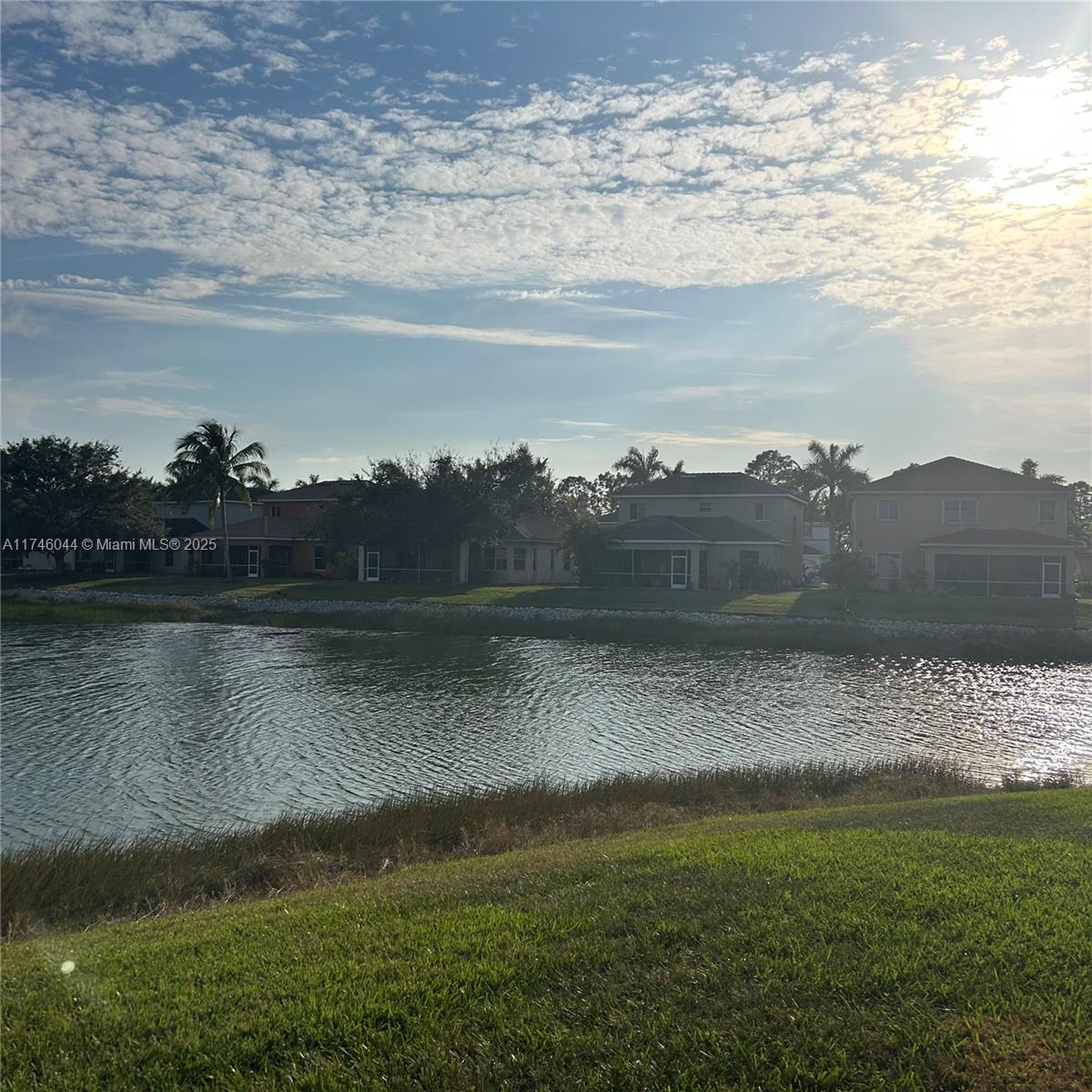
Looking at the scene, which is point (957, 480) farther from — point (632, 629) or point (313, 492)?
point (313, 492)

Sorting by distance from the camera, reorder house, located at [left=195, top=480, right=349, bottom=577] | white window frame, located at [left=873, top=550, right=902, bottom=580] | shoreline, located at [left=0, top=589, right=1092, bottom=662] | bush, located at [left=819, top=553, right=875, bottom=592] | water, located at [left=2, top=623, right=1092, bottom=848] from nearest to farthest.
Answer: water, located at [left=2, top=623, right=1092, bottom=848] < shoreline, located at [left=0, top=589, right=1092, bottom=662] < bush, located at [left=819, top=553, right=875, bottom=592] < white window frame, located at [left=873, top=550, right=902, bottom=580] < house, located at [left=195, top=480, right=349, bottom=577]

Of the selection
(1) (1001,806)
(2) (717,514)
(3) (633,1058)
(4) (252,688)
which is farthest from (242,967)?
(2) (717,514)

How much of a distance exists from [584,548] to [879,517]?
16129 mm

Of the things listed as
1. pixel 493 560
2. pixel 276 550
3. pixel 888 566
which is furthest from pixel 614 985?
pixel 276 550

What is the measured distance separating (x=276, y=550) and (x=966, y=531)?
138 feet

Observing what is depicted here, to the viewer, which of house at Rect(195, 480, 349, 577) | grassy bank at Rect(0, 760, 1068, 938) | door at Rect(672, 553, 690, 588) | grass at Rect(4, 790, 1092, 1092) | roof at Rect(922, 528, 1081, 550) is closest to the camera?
grass at Rect(4, 790, 1092, 1092)

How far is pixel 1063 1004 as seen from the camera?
551 cm

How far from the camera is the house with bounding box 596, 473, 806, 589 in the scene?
56188 millimetres

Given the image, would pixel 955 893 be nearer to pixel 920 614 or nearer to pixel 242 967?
pixel 242 967

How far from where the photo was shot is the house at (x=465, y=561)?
59.2 m

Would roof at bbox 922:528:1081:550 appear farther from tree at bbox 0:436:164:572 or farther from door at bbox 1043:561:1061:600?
tree at bbox 0:436:164:572

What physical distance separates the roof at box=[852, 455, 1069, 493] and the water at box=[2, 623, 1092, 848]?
818 inches

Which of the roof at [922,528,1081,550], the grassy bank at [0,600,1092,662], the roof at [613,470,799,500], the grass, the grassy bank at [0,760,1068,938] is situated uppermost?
the roof at [613,470,799,500]

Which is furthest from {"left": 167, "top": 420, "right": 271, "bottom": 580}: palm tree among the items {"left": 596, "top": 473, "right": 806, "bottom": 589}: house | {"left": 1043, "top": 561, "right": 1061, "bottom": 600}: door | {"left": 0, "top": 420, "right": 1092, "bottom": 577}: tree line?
{"left": 1043, "top": 561, "right": 1061, "bottom": 600}: door
